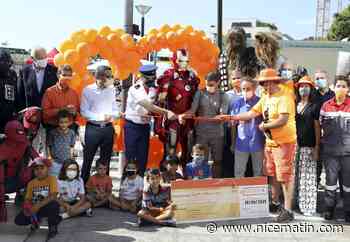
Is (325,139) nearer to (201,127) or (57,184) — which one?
(201,127)

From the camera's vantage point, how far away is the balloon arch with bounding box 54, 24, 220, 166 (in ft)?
25.6

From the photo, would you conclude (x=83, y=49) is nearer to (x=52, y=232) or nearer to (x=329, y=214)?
(x=52, y=232)

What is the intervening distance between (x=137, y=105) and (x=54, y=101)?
1038mm

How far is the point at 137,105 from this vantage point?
657 centimetres

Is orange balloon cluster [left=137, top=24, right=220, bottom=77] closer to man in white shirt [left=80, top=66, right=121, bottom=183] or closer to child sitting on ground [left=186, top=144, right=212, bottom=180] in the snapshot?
man in white shirt [left=80, top=66, right=121, bottom=183]

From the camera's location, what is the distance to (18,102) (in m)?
6.76

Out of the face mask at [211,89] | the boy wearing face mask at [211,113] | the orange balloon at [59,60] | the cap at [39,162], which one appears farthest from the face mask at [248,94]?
the orange balloon at [59,60]

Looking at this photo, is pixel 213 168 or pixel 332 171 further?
pixel 213 168

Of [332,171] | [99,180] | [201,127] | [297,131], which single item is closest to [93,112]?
[99,180]

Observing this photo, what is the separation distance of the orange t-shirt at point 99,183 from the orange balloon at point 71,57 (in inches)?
83.0

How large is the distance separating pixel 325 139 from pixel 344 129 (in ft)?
0.90

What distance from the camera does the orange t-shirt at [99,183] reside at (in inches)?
253

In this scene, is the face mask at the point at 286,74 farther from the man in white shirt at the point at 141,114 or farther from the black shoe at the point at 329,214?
the black shoe at the point at 329,214

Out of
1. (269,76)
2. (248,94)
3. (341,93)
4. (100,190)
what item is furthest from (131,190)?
(341,93)
